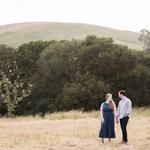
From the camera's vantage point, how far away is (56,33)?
102438mm

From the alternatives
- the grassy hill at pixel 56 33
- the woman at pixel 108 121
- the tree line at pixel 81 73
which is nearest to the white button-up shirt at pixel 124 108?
the woman at pixel 108 121

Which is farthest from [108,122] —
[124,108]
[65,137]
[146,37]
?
[146,37]

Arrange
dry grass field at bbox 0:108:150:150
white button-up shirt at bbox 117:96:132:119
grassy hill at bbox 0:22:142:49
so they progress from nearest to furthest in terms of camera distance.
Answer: dry grass field at bbox 0:108:150:150
white button-up shirt at bbox 117:96:132:119
grassy hill at bbox 0:22:142:49

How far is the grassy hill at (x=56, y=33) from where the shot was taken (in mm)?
97706

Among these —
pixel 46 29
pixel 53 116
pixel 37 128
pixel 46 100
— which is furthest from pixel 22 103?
pixel 46 29

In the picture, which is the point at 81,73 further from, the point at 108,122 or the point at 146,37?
the point at 108,122

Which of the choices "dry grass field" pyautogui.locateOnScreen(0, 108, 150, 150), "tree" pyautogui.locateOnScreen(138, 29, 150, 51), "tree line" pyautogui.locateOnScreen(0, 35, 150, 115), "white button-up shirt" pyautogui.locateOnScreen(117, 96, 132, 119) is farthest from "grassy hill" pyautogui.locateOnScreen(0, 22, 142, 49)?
"white button-up shirt" pyautogui.locateOnScreen(117, 96, 132, 119)

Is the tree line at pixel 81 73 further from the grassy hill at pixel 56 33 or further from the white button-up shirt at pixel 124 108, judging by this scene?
the grassy hill at pixel 56 33

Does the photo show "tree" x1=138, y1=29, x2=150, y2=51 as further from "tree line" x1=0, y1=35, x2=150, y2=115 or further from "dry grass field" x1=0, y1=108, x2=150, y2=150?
"dry grass field" x1=0, y1=108, x2=150, y2=150

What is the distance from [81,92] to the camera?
47812 millimetres

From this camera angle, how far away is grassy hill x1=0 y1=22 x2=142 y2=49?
97.7 meters

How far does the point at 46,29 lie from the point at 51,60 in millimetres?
54753

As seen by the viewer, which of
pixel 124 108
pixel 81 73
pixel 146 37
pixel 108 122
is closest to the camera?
pixel 124 108

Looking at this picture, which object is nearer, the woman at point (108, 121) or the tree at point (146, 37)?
the woman at point (108, 121)
